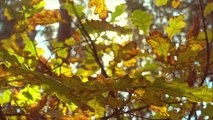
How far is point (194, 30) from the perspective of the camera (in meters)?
1.58

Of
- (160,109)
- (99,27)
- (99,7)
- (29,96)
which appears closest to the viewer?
(160,109)

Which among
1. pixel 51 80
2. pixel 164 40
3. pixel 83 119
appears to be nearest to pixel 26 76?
pixel 51 80

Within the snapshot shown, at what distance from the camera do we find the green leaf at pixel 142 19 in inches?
58.1

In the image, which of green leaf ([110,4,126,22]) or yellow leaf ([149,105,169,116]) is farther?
green leaf ([110,4,126,22])

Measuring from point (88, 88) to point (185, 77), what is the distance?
→ 0.72 meters

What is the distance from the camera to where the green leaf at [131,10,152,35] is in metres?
1.48

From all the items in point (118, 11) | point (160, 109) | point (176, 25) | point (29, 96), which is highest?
point (118, 11)

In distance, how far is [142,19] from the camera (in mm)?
1489

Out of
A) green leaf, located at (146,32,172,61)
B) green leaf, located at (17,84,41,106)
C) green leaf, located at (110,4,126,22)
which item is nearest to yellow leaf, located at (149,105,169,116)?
green leaf, located at (146,32,172,61)

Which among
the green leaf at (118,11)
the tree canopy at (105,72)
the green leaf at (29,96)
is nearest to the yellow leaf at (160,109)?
the tree canopy at (105,72)

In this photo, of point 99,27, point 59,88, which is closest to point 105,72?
point 99,27

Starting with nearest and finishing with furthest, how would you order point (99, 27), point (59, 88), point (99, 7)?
point (59, 88), point (99, 7), point (99, 27)

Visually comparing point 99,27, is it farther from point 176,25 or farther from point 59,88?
point 59,88

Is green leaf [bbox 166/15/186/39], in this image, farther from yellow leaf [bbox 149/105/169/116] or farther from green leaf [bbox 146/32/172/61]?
yellow leaf [bbox 149/105/169/116]
